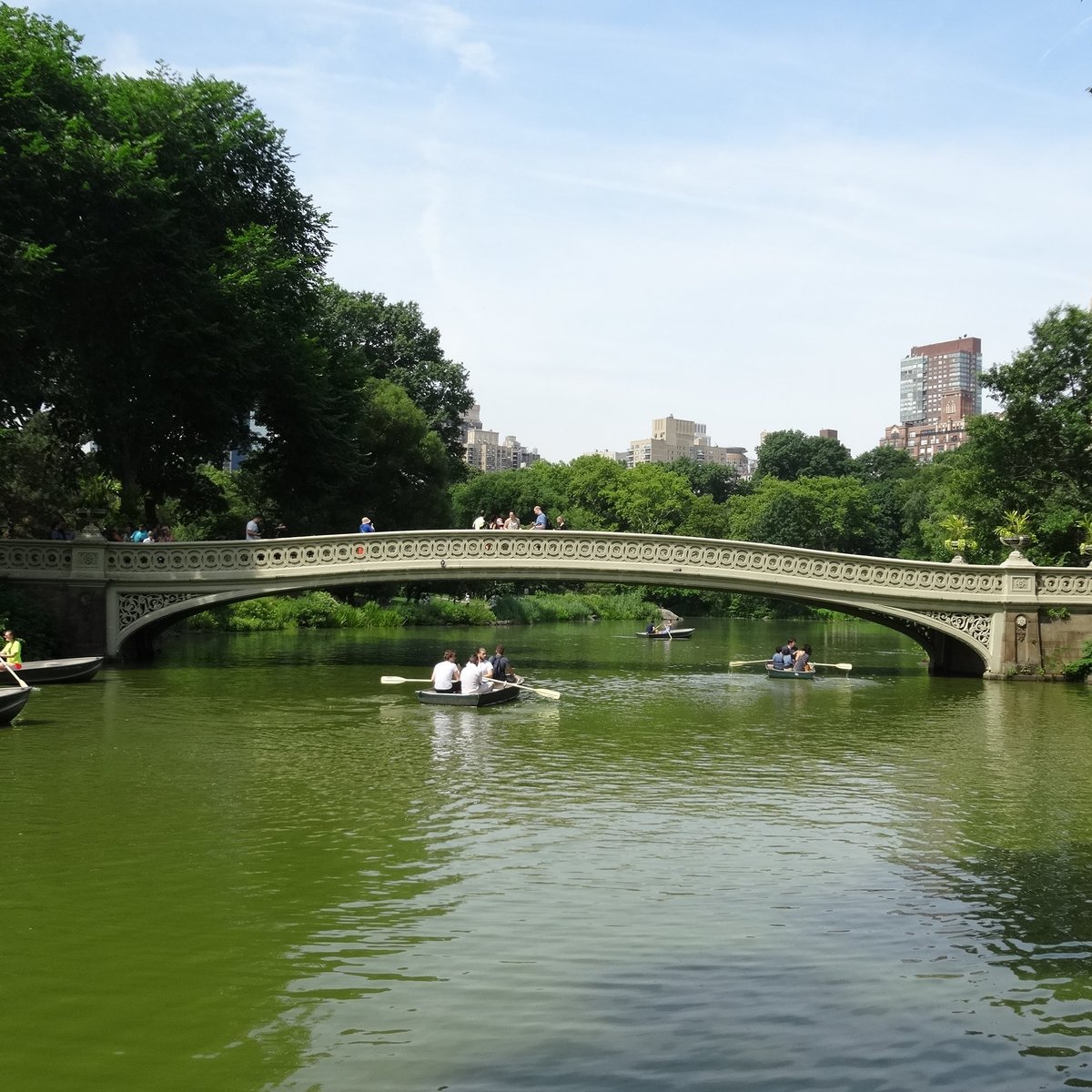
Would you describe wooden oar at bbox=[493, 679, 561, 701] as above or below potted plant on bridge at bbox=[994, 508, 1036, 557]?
below

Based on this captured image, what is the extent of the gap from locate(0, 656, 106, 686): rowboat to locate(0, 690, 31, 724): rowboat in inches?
175

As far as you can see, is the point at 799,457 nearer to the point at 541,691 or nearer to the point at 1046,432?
the point at 1046,432

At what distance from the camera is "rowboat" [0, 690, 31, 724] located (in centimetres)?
1833

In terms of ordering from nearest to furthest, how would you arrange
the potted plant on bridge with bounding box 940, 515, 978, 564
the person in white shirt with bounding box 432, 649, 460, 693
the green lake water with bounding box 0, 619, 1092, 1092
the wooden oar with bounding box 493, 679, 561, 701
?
the green lake water with bounding box 0, 619, 1092, 1092 < the person in white shirt with bounding box 432, 649, 460, 693 < the wooden oar with bounding box 493, 679, 561, 701 < the potted plant on bridge with bounding box 940, 515, 978, 564

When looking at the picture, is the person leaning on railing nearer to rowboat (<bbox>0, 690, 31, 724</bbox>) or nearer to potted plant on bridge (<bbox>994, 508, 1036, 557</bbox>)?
rowboat (<bbox>0, 690, 31, 724</bbox>)

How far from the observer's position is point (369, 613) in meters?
49.6

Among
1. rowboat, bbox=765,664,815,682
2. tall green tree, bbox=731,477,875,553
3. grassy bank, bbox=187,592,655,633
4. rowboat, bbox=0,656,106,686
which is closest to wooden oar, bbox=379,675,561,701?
rowboat, bbox=0,656,106,686

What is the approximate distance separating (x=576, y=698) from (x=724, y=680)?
556 centimetres

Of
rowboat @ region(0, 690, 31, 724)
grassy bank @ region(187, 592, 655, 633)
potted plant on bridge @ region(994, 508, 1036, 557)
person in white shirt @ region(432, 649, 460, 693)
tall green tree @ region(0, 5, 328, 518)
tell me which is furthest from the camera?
grassy bank @ region(187, 592, 655, 633)

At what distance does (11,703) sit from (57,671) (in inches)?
228

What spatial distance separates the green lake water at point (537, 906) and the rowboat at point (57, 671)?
3618 mm

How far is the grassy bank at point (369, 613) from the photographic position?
4650 centimetres

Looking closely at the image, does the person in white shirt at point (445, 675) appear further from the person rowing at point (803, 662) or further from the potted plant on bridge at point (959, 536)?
the potted plant on bridge at point (959, 536)

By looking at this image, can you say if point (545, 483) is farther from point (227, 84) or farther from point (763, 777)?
point (763, 777)
